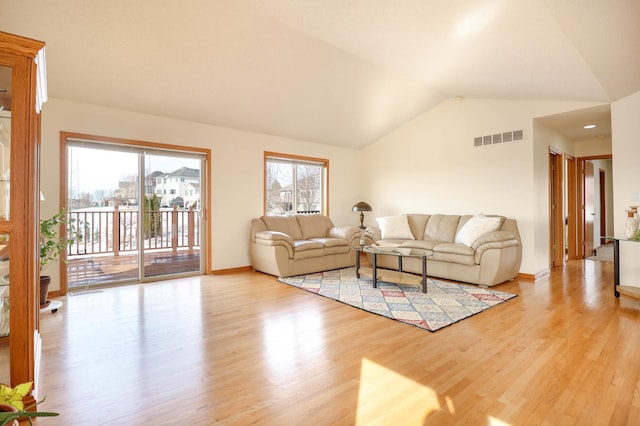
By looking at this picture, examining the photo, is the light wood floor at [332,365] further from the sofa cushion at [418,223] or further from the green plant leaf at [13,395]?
the sofa cushion at [418,223]

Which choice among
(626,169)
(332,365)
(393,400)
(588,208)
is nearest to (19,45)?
(332,365)

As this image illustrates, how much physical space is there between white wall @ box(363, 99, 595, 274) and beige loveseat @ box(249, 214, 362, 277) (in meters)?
1.50

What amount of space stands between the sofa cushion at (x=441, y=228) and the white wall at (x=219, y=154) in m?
1.96

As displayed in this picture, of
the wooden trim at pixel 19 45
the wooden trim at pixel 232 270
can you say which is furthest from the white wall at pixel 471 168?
the wooden trim at pixel 19 45

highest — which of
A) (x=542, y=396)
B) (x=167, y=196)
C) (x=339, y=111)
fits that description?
(x=339, y=111)

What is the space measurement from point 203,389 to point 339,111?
14.8 feet

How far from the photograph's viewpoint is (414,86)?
5.08 metres

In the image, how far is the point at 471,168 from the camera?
5410mm

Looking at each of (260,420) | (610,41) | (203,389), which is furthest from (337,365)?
(610,41)

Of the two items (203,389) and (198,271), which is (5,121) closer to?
(203,389)

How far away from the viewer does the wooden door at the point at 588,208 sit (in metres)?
6.57

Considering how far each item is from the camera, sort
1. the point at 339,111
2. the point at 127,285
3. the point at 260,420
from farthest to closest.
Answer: the point at 339,111 → the point at 127,285 → the point at 260,420

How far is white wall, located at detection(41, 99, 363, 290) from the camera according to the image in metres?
3.89

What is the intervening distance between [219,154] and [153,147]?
93 cm
